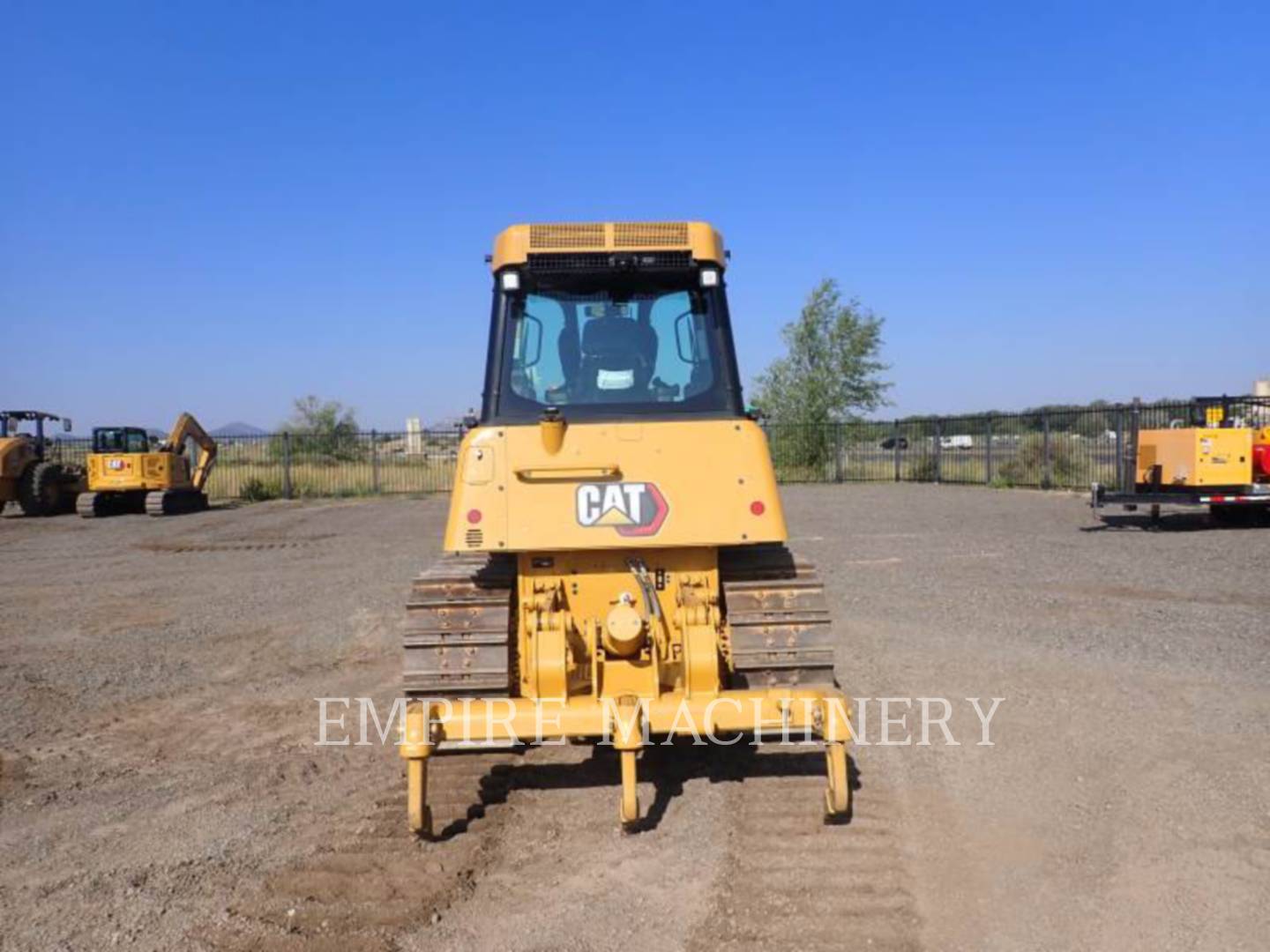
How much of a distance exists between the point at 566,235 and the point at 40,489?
25.8 meters

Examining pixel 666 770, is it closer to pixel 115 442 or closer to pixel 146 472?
pixel 146 472

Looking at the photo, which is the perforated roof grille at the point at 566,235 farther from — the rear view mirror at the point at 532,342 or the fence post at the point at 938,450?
the fence post at the point at 938,450

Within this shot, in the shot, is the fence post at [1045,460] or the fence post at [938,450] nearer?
the fence post at [1045,460]

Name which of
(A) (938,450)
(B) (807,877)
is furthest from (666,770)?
(A) (938,450)

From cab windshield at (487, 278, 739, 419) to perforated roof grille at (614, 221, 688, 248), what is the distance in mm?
270

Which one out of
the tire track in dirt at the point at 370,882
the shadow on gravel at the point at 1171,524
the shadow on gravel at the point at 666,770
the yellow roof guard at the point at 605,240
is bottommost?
the tire track in dirt at the point at 370,882

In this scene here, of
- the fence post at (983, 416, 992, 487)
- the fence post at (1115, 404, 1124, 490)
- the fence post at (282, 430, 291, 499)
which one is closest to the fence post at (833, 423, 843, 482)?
the fence post at (983, 416, 992, 487)

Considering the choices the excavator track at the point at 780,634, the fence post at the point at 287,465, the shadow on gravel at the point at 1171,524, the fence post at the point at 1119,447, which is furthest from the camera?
the fence post at the point at 287,465

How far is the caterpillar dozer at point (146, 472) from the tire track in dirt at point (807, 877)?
80.8ft

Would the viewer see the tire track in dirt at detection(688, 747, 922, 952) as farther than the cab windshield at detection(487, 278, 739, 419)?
No

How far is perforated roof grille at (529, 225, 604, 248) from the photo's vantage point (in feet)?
18.3

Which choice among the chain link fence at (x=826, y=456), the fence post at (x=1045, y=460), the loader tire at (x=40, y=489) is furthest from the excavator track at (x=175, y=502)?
the fence post at (x=1045, y=460)

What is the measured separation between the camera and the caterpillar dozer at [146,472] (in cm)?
2612

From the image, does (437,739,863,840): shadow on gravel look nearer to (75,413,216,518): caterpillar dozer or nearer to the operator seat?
the operator seat
